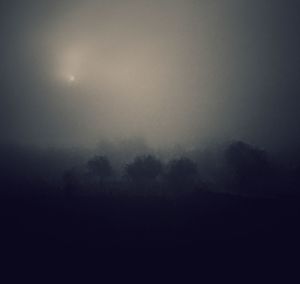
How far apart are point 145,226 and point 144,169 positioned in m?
63.0

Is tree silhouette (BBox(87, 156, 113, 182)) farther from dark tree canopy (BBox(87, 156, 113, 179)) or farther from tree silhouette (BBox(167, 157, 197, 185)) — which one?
tree silhouette (BBox(167, 157, 197, 185))

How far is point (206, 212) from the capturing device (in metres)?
99.5

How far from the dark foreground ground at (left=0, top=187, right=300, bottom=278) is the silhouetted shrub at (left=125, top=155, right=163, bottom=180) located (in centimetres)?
3468

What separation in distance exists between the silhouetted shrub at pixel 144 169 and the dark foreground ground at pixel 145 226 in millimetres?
34676

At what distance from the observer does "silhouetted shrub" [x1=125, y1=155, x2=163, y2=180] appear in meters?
152

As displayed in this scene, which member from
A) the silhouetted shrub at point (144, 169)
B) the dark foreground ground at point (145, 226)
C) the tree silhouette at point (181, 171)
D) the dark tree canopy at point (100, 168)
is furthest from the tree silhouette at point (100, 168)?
the dark foreground ground at point (145, 226)

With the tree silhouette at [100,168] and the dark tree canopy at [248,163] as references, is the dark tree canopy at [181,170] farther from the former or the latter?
the tree silhouette at [100,168]

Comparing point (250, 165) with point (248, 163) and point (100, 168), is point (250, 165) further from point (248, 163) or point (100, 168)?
point (100, 168)

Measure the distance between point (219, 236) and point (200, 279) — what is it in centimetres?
2089

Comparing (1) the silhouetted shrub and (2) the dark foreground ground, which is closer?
(2) the dark foreground ground

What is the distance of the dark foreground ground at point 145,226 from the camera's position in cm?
7362

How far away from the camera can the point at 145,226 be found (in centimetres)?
8988

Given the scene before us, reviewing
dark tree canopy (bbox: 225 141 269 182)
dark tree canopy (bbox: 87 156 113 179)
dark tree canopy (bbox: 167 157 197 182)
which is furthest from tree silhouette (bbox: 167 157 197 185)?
dark tree canopy (bbox: 87 156 113 179)

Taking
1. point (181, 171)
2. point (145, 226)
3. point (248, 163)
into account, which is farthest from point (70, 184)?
point (248, 163)
